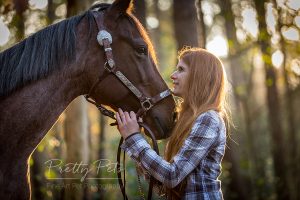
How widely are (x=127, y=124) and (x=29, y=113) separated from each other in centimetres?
80

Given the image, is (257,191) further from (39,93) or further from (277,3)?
(39,93)

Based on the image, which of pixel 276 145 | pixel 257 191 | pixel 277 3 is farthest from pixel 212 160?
pixel 257 191

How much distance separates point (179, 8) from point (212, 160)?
3752mm

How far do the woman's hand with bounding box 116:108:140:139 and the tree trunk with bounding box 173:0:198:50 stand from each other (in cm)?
312

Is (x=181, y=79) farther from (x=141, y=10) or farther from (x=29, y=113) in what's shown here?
(x=141, y=10)

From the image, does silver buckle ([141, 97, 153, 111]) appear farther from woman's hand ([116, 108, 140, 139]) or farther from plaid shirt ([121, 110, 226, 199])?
plaid shirt ([121, 110, 226, 199])

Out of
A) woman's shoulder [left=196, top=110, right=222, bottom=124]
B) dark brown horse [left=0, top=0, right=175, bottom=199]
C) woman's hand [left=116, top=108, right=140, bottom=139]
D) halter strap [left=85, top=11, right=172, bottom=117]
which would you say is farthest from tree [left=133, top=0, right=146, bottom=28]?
woman's shoulder [left=196, top=110, right=222, bottom=124]

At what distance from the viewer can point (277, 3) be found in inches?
274

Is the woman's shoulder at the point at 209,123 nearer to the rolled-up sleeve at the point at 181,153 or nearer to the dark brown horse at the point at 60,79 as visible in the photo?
the rolled-up sleeve at the point at 181,153

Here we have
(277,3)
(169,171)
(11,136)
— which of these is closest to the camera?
(169,171)

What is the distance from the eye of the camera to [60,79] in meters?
3.24

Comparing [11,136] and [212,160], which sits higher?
[11,136]

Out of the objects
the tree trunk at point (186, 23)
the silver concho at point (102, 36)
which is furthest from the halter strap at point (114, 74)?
the tree trunk at point (186, 23)

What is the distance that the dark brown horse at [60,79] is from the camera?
310 cm
